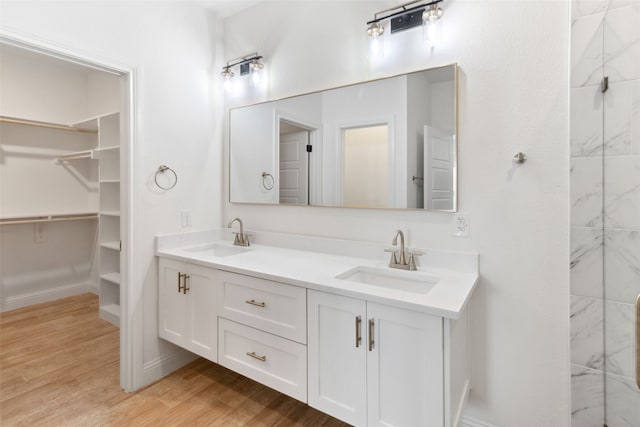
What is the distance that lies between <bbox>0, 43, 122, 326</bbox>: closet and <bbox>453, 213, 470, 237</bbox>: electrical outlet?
3066 mm

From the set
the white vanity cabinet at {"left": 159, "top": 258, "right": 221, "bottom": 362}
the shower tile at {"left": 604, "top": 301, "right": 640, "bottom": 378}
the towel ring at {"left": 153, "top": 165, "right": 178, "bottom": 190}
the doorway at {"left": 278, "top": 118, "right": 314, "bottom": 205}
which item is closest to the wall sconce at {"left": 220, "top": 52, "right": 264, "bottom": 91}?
the doorway at {"left": 278, "top": 118, "right": 314, "bottom": 205}

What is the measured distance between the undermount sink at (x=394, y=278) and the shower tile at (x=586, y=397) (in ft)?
2.28

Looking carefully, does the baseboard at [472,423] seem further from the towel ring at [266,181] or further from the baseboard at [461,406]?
the towel ring at [266,181]

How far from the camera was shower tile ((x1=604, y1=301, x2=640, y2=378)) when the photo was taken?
115cm

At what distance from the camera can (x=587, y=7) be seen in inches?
52.3

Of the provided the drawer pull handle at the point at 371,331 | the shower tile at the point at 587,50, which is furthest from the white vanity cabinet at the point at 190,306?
the shower tile at the point at 587,50

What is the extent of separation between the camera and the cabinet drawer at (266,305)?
1.55 meters

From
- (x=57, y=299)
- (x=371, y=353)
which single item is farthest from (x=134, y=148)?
(x=57, y=299)

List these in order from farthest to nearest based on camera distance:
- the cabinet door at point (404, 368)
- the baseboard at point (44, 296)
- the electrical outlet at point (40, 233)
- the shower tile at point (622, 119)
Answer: the electrical outlet at point (40, 233) → the baseboard at point (44, 296) → the cabinet door at point (404, 368) → the shower tile at point (622, 119)

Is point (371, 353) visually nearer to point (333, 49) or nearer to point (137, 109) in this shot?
point (333, 49)

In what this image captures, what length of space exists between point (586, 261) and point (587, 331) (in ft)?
0.98

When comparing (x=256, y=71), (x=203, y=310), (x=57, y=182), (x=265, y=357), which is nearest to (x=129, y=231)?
(x=203, y=310)

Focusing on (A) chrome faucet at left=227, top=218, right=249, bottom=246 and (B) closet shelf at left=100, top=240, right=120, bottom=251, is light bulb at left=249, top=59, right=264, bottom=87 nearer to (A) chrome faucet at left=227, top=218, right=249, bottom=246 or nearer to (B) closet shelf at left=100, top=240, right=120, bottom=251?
(A) chrome faucet at left=227, top=218, right=249, bottom=246

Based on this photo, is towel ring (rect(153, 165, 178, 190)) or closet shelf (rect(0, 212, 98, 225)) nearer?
towel ring (rect(153, 165, 178, 190))
